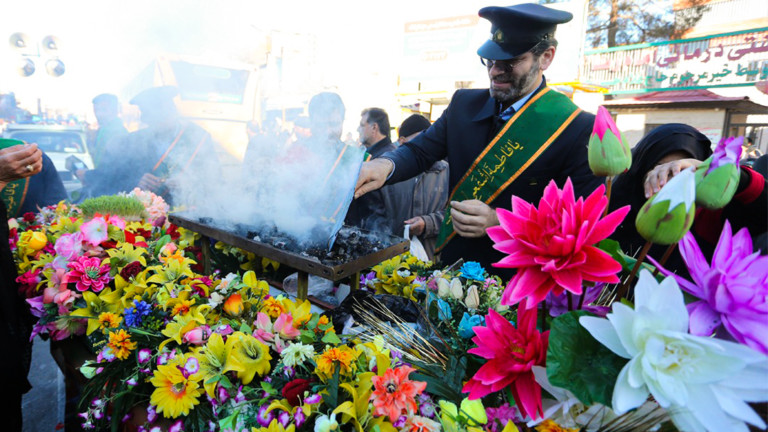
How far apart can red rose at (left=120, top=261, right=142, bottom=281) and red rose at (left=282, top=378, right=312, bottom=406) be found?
1318 millimetres

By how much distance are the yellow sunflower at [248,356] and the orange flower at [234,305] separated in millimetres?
270

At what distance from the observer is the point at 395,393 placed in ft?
3.32

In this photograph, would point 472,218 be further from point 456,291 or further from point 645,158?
point 645,158

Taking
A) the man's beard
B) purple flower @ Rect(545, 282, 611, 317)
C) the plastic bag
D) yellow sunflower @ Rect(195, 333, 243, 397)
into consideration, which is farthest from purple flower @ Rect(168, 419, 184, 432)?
the man's beard

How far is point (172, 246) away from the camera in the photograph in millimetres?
2336

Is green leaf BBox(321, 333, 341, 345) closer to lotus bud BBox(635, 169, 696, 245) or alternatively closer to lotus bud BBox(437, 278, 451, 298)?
lotus bud BBox(437, 278, 451, 298)

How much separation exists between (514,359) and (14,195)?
16.4ft

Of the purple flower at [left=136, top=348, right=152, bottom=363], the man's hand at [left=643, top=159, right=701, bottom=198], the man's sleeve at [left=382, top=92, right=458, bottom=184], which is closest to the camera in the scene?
the man's hand at [left=643, top=159, right=701, bottom=198]

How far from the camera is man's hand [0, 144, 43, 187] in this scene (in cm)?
238

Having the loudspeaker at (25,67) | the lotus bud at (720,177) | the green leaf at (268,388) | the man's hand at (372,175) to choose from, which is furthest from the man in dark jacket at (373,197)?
the loudspeaker at (25,67)

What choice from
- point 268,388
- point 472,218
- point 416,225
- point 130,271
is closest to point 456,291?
point 472,218

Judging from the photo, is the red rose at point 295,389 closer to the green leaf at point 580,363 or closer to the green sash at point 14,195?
the green leaf at point 580,363

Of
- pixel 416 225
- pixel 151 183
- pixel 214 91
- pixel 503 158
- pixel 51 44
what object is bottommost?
pixel 416 225

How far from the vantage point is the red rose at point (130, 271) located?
198 centimetres
